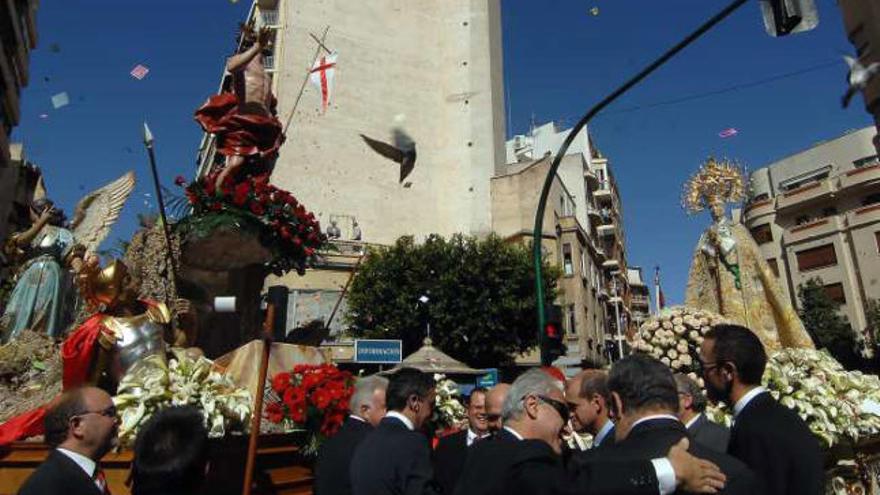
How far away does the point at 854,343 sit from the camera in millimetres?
35219

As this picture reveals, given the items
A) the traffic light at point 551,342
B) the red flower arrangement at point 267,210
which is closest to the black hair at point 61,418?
the red flower arrangement at point 267,210

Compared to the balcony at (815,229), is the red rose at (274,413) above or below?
below

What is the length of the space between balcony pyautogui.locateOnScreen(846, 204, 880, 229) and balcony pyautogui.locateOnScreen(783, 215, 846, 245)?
2.09ft

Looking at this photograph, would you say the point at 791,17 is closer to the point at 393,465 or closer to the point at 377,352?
the point at 393,465

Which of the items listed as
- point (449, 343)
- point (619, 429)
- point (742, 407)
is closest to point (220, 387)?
point (619, 429)

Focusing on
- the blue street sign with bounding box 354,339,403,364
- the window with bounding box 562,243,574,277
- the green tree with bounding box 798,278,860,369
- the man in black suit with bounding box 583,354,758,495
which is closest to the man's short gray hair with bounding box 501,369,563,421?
the man in black suit with bounding box 583,354,758,495

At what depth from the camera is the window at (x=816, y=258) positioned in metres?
40.3

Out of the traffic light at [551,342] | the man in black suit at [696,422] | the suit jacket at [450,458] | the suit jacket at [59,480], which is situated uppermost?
the traffic light at [551,342]

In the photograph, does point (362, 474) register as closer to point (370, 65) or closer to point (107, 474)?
point (107, 474)

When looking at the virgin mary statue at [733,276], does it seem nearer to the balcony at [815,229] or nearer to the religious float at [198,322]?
the religious float at [198,322]

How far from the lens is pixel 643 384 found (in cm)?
239

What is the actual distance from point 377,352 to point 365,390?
900 centimetres

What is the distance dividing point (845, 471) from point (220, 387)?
201 inches

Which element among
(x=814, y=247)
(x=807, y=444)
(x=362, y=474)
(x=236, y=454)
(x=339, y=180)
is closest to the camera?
(x=807, y=444)
